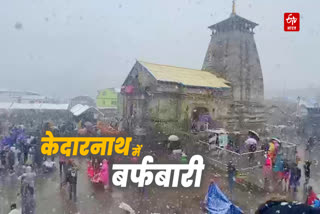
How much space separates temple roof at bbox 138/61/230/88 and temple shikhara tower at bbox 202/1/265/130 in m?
1.67

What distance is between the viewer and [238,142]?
17.6 meters

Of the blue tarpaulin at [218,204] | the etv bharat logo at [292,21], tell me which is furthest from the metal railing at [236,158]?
the etv bharat logo at [292,21]

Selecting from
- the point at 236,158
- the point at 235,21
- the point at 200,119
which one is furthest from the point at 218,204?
the point at 235,21

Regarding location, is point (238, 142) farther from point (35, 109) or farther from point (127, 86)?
point (35, 109)

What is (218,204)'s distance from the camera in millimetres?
6594

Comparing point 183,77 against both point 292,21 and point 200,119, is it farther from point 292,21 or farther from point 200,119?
point 292,21

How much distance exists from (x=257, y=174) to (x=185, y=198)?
4.41m

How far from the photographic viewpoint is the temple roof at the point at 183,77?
18.2 m

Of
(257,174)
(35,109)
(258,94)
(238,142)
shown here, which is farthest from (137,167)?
(35,109)

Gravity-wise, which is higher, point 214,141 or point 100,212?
point 214,141

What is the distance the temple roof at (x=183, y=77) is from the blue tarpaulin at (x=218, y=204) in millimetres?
11514

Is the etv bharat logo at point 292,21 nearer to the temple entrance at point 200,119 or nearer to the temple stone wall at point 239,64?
the temple entrance at point 200,119

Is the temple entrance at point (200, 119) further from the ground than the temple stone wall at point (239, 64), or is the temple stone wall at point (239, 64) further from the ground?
the temple stone wall at point (239, 64)

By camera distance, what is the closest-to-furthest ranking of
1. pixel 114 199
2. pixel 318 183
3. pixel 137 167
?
pixel 114 199 < pixel 137 167 < pixel 318 183
